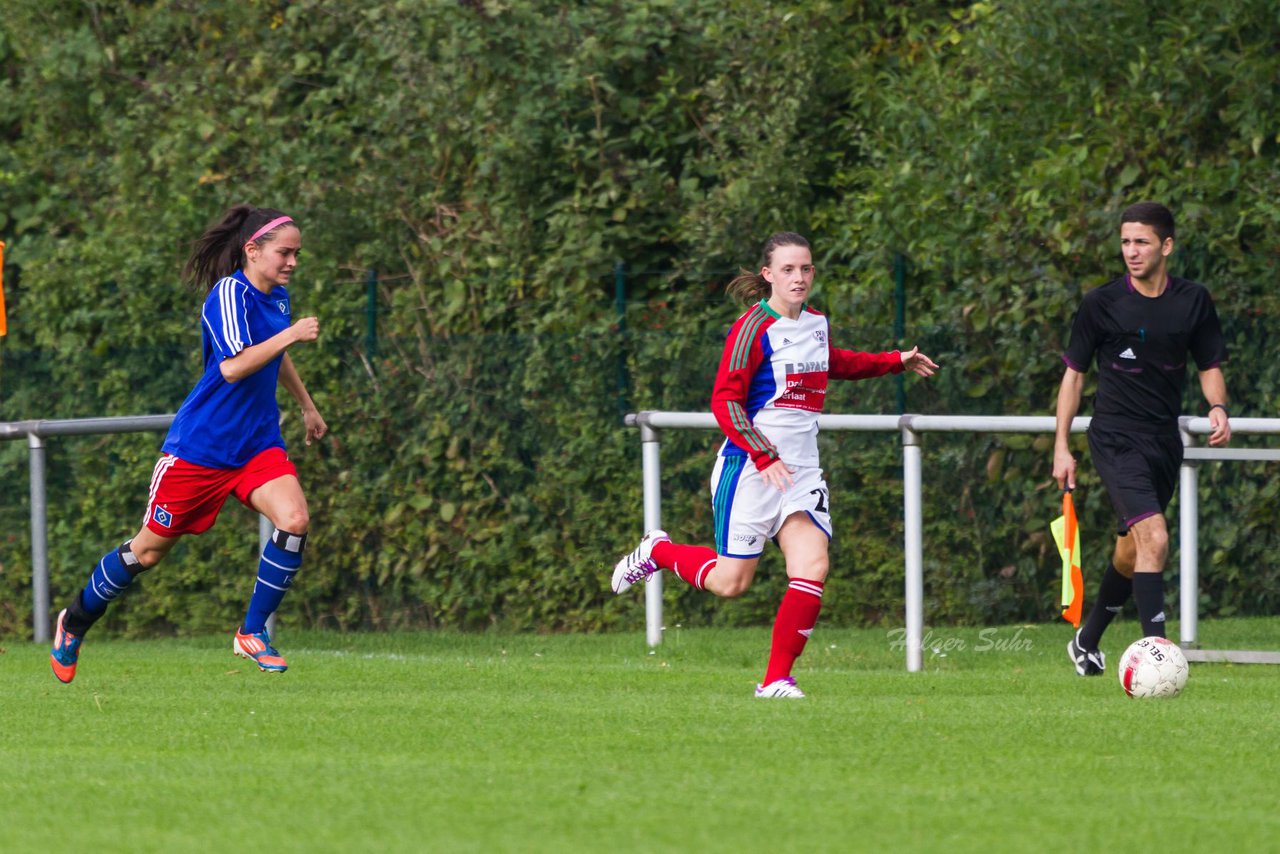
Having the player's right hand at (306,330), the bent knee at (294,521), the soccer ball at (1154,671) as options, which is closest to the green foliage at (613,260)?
the soccer ball at (1154,671)

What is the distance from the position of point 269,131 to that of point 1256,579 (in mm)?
7858

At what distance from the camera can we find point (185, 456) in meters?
8.56

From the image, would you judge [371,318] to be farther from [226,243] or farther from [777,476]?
[777,476]

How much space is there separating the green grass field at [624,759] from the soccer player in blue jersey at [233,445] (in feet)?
1.35

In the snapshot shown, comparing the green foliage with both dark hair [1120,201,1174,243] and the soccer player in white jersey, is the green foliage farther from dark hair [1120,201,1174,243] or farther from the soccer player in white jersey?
the soccer player in white jersey

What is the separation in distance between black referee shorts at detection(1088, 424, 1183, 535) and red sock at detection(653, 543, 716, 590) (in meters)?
1.68

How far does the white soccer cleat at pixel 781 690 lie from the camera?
8016mm

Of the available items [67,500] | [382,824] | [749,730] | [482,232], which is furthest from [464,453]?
[382,824]

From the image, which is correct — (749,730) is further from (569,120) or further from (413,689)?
(569,120)

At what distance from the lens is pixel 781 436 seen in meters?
8.04

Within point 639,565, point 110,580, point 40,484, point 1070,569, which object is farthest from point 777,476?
point 40,484

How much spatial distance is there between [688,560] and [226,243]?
2.36m

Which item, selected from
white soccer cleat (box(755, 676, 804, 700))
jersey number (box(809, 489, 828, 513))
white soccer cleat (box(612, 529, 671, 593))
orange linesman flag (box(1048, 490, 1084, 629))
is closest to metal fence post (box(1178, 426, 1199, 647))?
orange linesman flag (box(1048, 490, 1084, 629))

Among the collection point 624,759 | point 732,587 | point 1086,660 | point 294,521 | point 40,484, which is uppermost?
point 294,521
